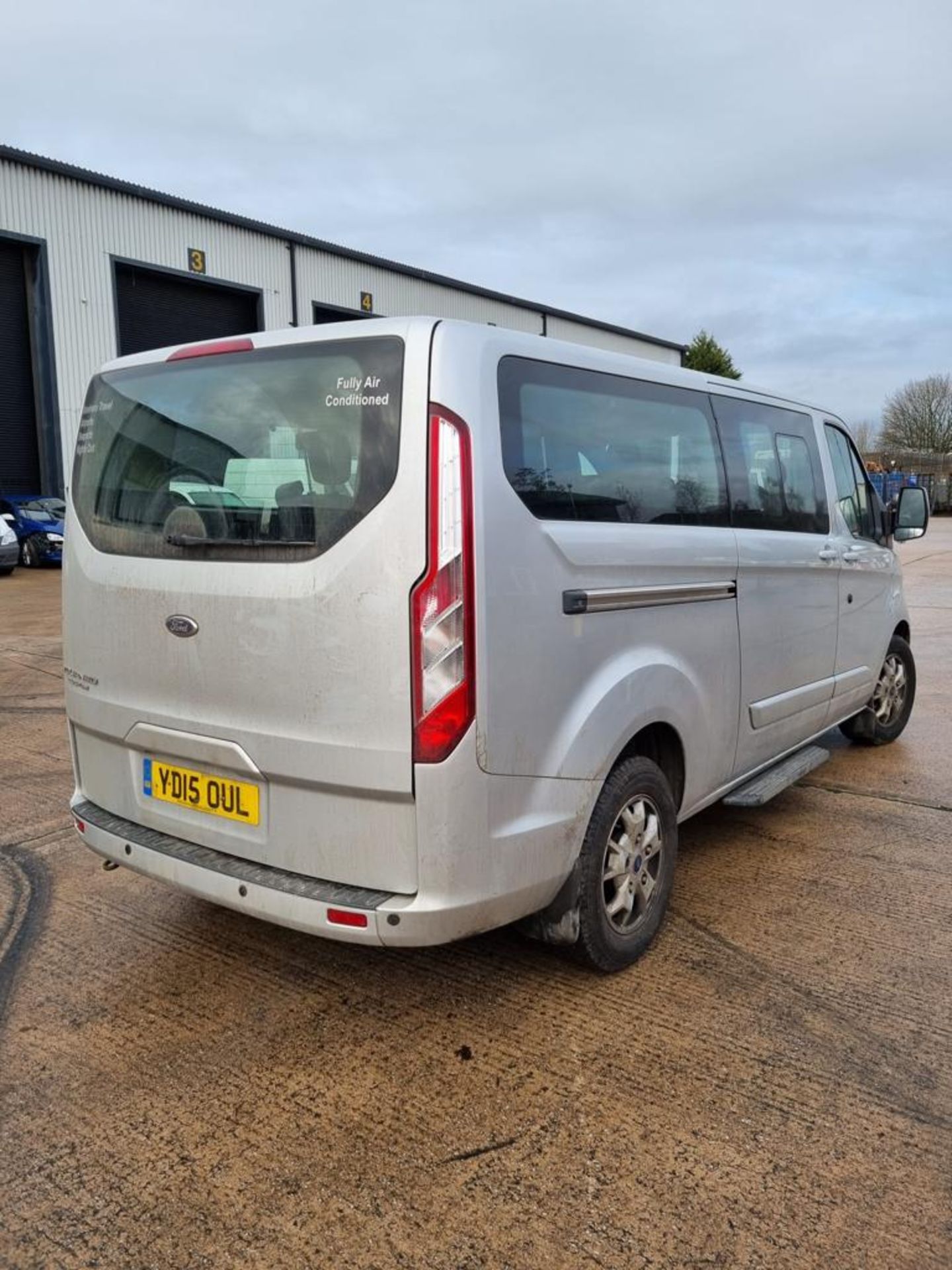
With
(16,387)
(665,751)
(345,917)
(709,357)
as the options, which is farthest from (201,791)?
(709,357)

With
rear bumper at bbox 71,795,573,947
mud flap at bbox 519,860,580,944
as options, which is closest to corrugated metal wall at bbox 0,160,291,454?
rear bumper at bbox 71,795,573,947

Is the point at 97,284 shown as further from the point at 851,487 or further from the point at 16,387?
the point at 851,487

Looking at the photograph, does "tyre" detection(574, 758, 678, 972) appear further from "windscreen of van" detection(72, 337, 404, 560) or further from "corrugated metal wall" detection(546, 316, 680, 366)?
"corrugated metal wall" detection(546, 316, 680, 366)

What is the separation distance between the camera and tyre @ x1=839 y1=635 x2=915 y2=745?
5664mm

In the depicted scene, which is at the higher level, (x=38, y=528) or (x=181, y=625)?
(x=38, y=528)

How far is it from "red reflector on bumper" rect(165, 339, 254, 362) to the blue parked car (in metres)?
16.9

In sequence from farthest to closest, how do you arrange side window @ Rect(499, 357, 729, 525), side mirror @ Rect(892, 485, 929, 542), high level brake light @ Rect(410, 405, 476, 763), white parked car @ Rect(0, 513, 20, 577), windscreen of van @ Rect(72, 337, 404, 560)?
white parked car @ Rect(0, 513, 20, 577) < side mirror @ Rect(892, 485, 929, 542) < side window @ Rect(499, 357, 729, 525) < windscreen of van @ Rect(72, 337, 404, 560) < high level brake light @ Rect(410, 405, 476, 763)

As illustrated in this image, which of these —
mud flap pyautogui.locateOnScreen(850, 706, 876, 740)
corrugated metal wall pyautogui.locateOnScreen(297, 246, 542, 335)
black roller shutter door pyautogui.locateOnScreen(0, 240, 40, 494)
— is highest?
corrugated metal wall pyautogui.locateOnScreen(297, 246, 542, 335)

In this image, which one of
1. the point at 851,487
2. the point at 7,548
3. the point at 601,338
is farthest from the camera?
the point at 601,338

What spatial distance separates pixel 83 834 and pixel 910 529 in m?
4.54

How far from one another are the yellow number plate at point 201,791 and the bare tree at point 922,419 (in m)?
47.5

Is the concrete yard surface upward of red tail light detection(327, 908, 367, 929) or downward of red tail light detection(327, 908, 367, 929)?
downward

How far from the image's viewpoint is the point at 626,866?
3.08 metres

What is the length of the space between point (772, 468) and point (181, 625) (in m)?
2.56
